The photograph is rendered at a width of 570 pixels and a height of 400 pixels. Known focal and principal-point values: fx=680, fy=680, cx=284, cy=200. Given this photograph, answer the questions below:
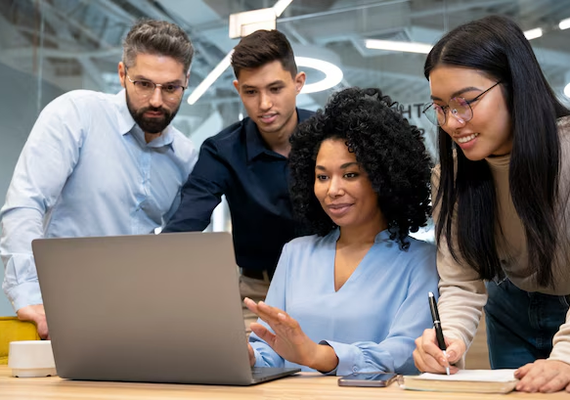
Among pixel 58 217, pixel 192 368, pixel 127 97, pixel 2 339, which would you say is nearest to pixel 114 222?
pixel 58 217

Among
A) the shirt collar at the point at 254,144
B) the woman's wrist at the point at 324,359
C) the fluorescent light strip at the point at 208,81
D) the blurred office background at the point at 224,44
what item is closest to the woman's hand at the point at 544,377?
the woman's wrist at the point at 324,359

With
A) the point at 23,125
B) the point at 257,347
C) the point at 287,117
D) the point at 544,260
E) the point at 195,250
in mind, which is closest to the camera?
the point at 195,250

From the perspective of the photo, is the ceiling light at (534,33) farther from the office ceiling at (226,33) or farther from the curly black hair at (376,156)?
the curly black hair at (376,156)

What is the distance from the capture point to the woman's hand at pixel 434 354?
1248 millimetres

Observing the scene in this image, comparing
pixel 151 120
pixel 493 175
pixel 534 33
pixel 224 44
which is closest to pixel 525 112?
pixel 493 175

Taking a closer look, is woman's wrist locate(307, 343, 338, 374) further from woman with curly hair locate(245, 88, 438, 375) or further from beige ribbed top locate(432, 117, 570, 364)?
beige ribbed top locate(432, 117, 570, 364)

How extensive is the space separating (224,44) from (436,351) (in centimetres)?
282

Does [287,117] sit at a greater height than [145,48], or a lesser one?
lesser

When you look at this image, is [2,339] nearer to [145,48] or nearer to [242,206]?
[242,206]

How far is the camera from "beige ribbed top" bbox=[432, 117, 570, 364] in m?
1.36

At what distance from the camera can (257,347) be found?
1566mm

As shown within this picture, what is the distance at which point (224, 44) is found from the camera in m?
3.76

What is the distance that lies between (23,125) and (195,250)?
3164 millimetres

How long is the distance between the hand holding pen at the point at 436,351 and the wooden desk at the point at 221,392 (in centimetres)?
14
